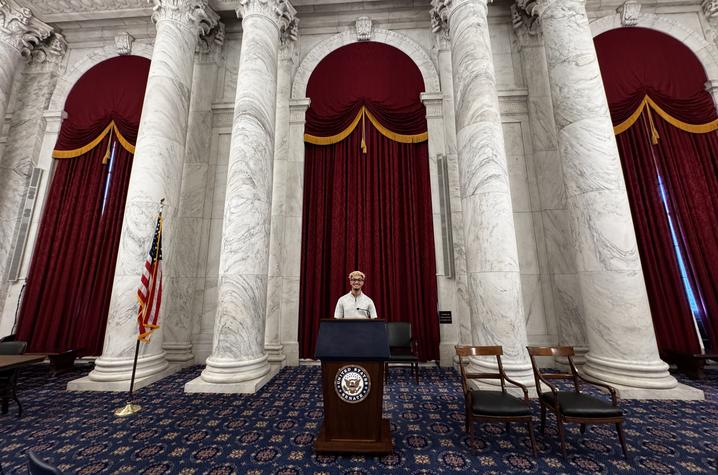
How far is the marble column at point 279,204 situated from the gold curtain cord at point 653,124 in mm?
6650

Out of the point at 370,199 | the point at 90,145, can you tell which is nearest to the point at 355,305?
the point at 370,199

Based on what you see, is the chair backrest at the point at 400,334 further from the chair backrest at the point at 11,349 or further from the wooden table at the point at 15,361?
the chair backrest at the point at 11,349

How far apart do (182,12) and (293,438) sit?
24.5 feet

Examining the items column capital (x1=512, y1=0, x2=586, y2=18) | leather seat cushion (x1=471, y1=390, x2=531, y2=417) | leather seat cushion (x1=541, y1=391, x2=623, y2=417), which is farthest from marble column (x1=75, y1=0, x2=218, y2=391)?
column capital (x1=512, y1=0, x2=586, y2=18)

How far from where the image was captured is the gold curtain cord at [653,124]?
226 inches

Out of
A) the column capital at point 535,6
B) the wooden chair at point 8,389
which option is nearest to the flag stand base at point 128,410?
the wooden chair at point 8,389

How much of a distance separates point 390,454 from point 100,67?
10.1m

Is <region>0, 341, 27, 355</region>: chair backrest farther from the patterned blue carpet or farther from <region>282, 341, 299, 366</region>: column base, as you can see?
<region>282, 341, 299, 366</region>: column base

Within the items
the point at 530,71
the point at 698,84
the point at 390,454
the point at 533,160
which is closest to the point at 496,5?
the point at 530,71

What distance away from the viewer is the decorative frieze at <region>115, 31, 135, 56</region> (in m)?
7.21

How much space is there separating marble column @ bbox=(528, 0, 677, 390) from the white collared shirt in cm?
321

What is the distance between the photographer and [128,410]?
11.3 feet

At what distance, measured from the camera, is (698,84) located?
19.7 ft

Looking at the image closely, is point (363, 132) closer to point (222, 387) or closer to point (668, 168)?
point (222, 387)
